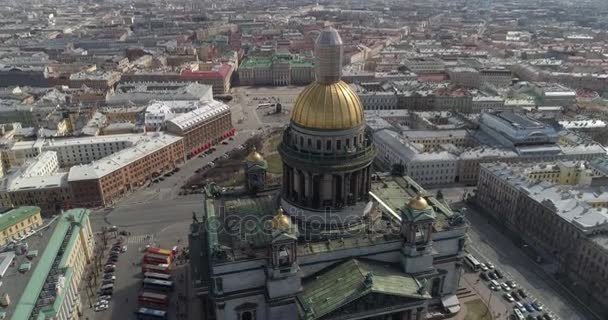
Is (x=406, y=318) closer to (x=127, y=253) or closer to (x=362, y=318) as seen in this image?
(x=362, y=318)

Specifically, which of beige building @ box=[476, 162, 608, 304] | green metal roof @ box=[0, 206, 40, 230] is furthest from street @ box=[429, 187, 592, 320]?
green metal roof @ box=[0, 206, 40, 230]

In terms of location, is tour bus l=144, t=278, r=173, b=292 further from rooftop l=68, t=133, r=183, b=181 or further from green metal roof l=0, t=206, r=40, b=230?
rooftop l=68, t=133, r=183, b=181

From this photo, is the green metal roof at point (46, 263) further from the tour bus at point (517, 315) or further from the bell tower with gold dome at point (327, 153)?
the tour bus at point (517, 315)

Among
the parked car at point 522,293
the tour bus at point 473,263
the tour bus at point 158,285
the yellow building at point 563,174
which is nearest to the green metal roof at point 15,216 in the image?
the tour bus at point 158,285

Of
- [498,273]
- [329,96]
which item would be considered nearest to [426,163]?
[498,273]

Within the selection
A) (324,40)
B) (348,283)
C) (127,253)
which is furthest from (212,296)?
(127,253)

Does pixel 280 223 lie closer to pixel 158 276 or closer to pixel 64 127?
pixel 158 276
